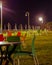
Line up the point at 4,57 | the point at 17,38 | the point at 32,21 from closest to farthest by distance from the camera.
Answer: the point at 4,57 → the point at 17,38 → the point at 32,21

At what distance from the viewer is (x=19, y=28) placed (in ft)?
191

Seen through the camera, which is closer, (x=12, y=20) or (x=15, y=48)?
(x=15, y=48)

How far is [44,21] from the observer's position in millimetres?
70812

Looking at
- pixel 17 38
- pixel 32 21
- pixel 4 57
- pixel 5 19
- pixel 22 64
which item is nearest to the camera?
pixel 4 57

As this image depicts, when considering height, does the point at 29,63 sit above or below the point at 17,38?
below

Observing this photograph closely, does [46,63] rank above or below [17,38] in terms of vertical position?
below

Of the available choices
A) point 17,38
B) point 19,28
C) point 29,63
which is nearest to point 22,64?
point 29,63

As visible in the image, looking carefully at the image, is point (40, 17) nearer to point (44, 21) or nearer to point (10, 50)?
point (44, 21)

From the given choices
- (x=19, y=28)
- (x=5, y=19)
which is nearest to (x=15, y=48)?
(x=19, y=28)

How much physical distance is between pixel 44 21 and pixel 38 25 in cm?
346

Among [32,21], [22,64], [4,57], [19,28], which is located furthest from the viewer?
[32,21]

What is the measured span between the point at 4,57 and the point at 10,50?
0.48 metres

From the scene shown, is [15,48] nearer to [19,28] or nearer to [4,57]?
[4,57]

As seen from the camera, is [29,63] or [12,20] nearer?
[29,63]
